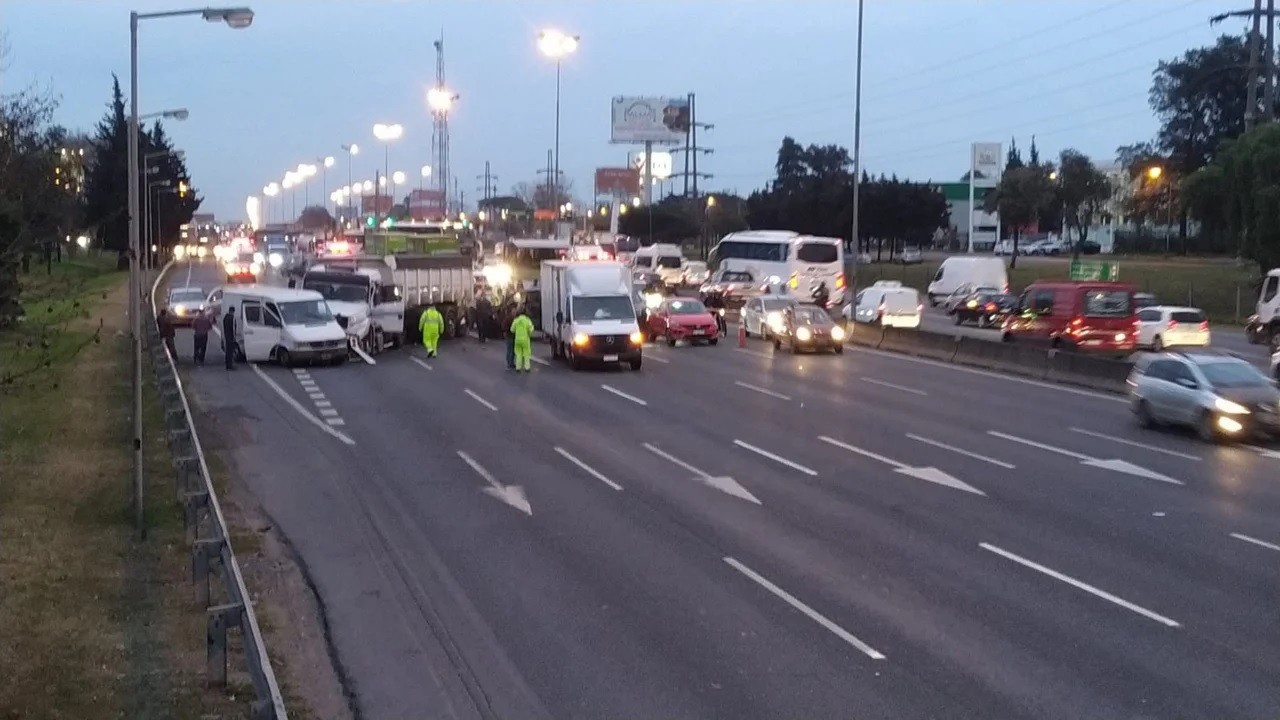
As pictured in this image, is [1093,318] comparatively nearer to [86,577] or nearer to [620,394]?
[620,394]

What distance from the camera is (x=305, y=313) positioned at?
132ft

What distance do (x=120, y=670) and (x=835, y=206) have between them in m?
99.1

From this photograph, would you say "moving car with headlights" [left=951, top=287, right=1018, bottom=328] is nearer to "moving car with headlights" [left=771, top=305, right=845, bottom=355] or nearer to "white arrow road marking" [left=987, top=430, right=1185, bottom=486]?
"moving car with headlights" [left=771, top=305, right=845, bottom=355]

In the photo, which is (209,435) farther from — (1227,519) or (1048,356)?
(1048,356)

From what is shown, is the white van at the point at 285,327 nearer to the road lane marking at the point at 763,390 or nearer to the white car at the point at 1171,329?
the road lane marking at the point at 763,390

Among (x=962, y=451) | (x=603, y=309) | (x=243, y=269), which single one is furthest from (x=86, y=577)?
(x=243, y=269)

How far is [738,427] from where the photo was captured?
26.5m

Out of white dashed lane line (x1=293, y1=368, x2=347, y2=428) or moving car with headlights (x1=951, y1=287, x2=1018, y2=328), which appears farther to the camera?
moving car with headlights (x1=951, y1=287, x2=1018, y2=328)

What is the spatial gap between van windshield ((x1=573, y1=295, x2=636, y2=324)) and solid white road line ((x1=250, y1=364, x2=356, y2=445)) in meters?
7.98

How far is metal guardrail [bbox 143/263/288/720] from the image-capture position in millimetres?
9109

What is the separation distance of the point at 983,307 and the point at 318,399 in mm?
34877

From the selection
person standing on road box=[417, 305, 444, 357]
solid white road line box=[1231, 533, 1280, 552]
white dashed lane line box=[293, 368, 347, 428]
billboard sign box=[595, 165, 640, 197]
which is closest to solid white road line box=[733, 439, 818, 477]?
solid white road line box=[1231, 533, 1280, 552]

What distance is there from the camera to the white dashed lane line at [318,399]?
28094 mm

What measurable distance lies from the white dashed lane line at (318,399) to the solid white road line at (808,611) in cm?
1404
